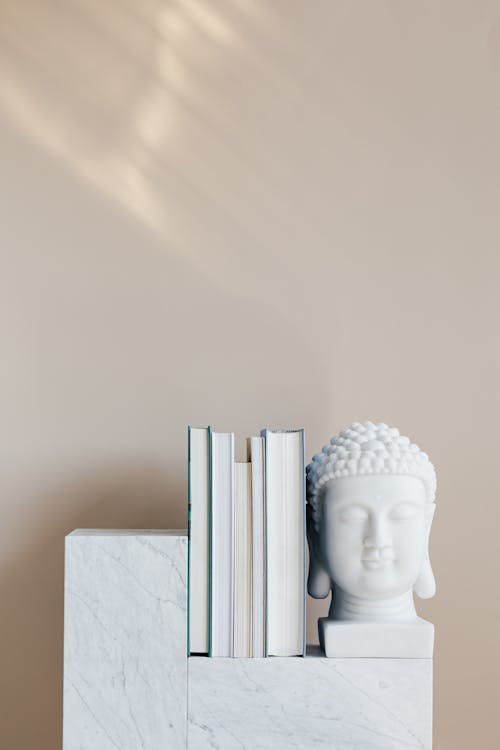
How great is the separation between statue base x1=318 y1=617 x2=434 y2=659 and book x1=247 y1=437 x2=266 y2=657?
100 mm

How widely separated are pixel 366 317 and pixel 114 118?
64cm

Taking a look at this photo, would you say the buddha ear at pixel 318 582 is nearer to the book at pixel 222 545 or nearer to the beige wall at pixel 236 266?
the book at pixel 222 545

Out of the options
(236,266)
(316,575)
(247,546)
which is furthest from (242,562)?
(236,266)

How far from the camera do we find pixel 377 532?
4.19ft

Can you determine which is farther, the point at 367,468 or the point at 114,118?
the point at 114,118

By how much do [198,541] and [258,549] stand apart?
89 millimetres

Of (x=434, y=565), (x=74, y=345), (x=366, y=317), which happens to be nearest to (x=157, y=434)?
(x=74, y=345)

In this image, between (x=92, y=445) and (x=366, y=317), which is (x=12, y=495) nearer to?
(x=92, y=445)

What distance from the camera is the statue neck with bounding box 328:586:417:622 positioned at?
1.33 m

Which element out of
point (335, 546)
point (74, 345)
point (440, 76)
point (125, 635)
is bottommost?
point (125, 635)

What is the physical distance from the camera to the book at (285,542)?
1302 mm

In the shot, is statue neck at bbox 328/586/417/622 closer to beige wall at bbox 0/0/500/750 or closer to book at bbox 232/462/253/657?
book at bbox 232/462/253/657

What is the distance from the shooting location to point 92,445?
1.70m

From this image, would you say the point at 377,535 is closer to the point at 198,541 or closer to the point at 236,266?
the point at 198,541
